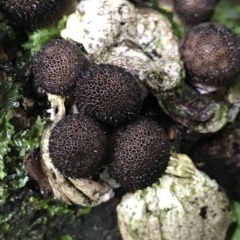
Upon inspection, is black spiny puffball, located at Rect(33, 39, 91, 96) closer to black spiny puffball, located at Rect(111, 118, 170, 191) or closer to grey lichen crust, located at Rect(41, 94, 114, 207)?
grey lichen crust, located at Rect(41, 94, 114, 207)

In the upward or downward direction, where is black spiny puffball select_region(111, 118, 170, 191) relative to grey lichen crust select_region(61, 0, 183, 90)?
downward

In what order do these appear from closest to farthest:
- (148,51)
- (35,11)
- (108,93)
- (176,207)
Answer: (108,93) → (35,11) → (176,207) → (148,51)

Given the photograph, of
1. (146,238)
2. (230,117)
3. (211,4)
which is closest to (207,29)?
(211,4)

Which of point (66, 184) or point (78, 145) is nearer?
point (78, 145)

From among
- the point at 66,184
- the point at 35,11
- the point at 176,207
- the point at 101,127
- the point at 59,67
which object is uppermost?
the point at 35,11

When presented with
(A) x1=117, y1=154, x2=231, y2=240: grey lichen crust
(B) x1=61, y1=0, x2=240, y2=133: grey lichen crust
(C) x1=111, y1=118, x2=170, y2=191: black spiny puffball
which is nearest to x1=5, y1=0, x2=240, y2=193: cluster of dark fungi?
(C) x1=111, y1=118, x2=170, y2=191: black spiny puffball

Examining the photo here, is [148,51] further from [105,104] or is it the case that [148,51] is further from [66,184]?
[66,184]

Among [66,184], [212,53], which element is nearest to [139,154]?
[66,184]

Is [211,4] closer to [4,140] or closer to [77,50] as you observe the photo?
[77,50]
